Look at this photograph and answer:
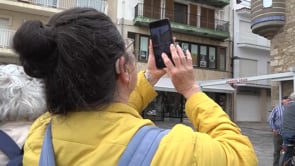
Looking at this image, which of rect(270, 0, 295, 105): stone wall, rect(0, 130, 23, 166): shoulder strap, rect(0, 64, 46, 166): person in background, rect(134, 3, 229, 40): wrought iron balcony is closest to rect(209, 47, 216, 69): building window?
rect(134, 3, 229, 40): wrought iron balcony

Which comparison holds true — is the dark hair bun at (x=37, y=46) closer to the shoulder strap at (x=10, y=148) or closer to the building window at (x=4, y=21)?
the shoulder strap at (x=10, y=148)

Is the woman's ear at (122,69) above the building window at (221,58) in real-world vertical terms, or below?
below

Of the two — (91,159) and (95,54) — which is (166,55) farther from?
(91,159)

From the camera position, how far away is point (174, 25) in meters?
23.2

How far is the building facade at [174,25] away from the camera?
20.4 meters

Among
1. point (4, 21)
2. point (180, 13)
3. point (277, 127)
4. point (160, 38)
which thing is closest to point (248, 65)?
point (180, 13)

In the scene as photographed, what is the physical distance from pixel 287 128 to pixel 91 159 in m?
6.21

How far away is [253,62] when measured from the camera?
2688 cm

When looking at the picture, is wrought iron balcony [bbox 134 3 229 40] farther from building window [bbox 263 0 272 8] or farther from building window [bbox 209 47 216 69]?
building window [bbox 263 0 272 8]

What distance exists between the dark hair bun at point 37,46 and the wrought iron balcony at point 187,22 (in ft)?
68.9

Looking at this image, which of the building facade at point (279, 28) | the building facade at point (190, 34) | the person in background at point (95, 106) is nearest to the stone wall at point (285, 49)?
the building facade at point (279, 28)

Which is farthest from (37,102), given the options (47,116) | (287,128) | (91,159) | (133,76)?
(287,128)

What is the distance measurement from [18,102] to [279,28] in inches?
681

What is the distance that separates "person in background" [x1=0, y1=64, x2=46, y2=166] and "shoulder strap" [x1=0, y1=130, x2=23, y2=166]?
0.17 feet
